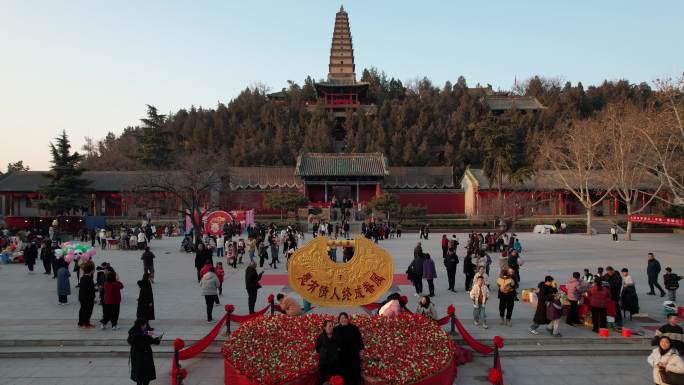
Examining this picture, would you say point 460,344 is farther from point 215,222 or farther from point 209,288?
point 215,222

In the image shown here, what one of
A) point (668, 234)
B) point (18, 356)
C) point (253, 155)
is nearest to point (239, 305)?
point (18, 356)

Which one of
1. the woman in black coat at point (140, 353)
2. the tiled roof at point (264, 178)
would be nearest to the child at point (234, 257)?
the woman in black coat at point (140, 353)

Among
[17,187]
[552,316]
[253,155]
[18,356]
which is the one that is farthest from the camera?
[253,155]

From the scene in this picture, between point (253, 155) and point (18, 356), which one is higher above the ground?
point (253, 155)

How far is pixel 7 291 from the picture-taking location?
39.7 ft

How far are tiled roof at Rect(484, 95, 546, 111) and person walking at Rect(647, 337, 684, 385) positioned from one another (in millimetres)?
58379

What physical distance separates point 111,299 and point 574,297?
8293mm

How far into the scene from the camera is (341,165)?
41000 mm

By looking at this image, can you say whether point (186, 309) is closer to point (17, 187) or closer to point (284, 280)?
point (284, 280)

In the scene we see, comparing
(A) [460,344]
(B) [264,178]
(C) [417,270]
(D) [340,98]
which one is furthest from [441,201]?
(A) [460,344]

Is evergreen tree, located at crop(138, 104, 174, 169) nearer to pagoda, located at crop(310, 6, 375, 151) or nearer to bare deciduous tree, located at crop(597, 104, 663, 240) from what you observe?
pagoda, located at crop(310, 6, 375, 151)

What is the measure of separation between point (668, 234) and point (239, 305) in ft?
96.3

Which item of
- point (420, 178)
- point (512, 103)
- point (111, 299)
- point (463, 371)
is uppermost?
point (512, 103)

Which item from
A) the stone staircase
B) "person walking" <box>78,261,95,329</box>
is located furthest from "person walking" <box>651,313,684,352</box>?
"person walking" <box>78,261,95,329</box>
